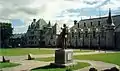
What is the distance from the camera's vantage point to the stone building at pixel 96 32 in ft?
291

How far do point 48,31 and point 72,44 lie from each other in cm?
2114

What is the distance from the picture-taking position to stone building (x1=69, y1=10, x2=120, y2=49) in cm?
8875

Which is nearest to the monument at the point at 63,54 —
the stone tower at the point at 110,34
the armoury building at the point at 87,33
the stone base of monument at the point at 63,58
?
the stone base of monument at the point at 63,58

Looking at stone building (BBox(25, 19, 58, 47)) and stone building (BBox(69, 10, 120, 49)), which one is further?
stone building (BBox(25, 19, 58, 47))

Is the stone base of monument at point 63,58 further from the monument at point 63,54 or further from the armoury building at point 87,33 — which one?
the armoury building at point 87,33

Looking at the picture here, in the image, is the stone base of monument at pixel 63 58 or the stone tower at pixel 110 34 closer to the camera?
the stone base of monument at pixel 63 58

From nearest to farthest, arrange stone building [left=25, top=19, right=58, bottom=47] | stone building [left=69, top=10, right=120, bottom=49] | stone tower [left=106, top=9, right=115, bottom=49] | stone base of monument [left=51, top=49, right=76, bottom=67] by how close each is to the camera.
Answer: stone base of monument [left=51, top=49, right=76, bottom=67]
stone tower [left=106, top=9, right=115, bottom=49]
stone building [left=69, top=10, right=120, bottom=49]
stone building [left=25, top=19, right=58, bottom=47]

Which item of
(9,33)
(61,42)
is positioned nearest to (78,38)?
(9,33)

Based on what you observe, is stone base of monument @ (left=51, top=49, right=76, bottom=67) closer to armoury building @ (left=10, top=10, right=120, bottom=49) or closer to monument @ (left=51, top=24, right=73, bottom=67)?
monument @ (left=51, top=24, right=73, bottom=67)

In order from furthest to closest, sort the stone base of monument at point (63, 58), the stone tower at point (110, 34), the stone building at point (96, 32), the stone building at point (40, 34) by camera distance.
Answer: the stone building at point (40, 34)
the stone building at point (96, 32)
the stone tower at point (110, 34)
the stone base of monument at point (63, 58)

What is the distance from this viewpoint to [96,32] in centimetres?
9494

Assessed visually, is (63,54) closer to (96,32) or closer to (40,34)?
(96,32)

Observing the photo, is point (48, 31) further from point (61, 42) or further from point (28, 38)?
point (61, 42)

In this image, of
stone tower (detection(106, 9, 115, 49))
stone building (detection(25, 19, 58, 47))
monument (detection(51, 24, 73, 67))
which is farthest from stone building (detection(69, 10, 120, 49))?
monument (detection(51, 24, 73, 67))
